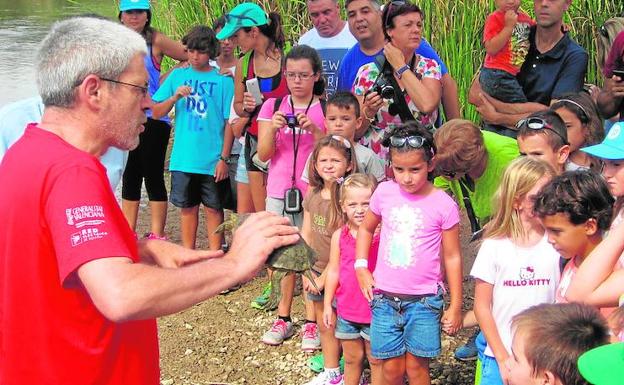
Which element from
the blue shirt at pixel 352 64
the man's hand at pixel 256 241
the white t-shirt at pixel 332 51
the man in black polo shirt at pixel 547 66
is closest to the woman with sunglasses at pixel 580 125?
the man in black polo shirt at pixel 547 66

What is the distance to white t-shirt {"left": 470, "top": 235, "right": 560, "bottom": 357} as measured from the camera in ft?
10.6

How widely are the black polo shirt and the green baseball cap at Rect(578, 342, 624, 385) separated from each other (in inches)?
128

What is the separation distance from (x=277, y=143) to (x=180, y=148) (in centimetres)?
122

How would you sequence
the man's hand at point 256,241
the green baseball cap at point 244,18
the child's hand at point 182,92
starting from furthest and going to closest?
1. the child's hand at point 182,92
2. the green baseball cap at point 244,18
3. the man's hand at point 256,241

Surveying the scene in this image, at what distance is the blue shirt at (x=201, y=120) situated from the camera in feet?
19.1

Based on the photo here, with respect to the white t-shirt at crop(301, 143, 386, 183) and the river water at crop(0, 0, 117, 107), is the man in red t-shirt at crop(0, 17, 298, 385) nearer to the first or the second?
the white t-shirt at crop(301, 143, 386, 183)

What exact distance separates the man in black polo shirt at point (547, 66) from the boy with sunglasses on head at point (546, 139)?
3.66ft

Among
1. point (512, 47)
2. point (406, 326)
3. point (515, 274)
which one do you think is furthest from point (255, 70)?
point (515, 274)

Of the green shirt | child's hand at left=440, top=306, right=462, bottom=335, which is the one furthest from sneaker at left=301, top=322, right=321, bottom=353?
the green shirt

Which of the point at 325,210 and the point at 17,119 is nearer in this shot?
the point at 17,119

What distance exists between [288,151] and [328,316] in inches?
47.8

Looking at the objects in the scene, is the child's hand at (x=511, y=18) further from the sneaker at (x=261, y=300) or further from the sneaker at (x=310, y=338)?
the sneaker at (x=261, y=300)

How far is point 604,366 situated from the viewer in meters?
1.70

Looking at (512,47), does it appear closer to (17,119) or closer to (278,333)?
(278,333)
